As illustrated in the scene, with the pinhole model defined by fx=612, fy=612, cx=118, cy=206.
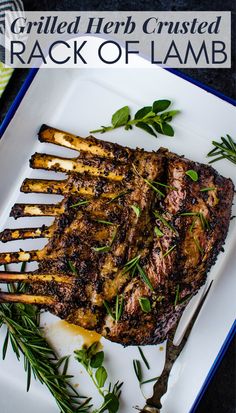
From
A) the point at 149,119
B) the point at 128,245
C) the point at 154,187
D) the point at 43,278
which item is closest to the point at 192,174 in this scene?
the point at 154,187

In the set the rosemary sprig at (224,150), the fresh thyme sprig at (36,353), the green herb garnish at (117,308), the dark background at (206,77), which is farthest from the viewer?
the dark background at (206,77)

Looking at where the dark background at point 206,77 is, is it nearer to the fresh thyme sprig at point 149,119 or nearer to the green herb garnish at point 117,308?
the fresh thyme sprig at point 149,119

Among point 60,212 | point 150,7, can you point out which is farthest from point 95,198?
point 150,7

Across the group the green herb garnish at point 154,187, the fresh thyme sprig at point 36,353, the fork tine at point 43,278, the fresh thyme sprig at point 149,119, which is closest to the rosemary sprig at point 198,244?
the green herb garnish at point 154,187

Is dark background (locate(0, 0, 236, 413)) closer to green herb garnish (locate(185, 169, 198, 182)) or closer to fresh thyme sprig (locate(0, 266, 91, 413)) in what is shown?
fresh thyme sprig (locate(0, 266, 91, 413))

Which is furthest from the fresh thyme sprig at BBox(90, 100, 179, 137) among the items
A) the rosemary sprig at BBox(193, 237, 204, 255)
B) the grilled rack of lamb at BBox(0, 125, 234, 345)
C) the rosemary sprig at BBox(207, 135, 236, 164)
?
the rosemary sprig at BBox(193, 237, 204, 255)

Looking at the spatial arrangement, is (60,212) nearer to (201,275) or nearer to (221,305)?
(201,275)
